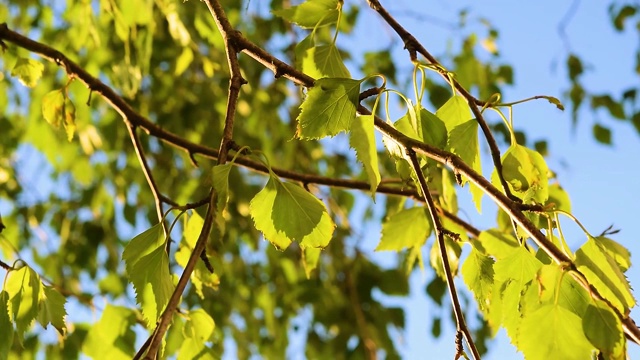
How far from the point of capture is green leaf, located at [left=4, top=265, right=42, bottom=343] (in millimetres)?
570

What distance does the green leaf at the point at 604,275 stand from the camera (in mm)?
415

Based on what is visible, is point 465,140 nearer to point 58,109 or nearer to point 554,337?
point 554,337

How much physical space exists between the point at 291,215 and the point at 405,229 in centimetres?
30

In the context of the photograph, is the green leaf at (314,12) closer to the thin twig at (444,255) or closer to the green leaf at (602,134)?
the thin twig at (444,255)

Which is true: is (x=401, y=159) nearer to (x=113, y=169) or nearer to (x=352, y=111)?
(x=352, y=111)

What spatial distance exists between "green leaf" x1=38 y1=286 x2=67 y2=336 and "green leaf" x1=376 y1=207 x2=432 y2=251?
0.97 ft

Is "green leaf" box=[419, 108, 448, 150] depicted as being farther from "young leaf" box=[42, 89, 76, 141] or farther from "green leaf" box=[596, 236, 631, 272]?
"young leaf" box=[42, 89, 76, 141]

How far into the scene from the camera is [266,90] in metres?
1.90

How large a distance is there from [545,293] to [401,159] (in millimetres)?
127

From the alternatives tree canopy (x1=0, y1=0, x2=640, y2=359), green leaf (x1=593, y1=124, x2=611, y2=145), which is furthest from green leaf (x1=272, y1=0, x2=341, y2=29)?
green leaf (x1=593, y1=124, x2=611, y2=145)

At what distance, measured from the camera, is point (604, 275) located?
0.42 meters

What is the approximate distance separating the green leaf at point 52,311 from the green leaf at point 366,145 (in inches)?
10.9

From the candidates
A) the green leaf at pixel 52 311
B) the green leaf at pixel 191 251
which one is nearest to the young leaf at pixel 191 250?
the green leaf at pixel 191 251

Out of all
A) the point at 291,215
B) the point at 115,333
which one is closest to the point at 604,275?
the point at 291,215
